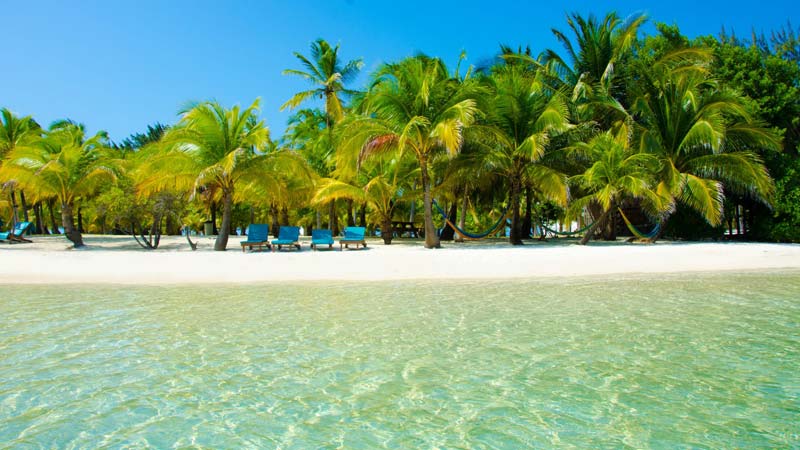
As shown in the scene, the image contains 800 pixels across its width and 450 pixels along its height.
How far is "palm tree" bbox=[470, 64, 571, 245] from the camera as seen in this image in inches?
618

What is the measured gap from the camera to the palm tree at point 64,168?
54.8 ft

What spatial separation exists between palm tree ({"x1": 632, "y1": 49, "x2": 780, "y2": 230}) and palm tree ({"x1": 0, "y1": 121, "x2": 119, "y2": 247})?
1831 cm

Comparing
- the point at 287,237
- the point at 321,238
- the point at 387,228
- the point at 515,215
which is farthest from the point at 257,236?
the point at 515,215

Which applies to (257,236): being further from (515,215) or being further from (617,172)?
(617,172)

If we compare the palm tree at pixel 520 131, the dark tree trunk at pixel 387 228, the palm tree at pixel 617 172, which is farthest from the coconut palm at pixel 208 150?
the palm tree at pixel 617 172

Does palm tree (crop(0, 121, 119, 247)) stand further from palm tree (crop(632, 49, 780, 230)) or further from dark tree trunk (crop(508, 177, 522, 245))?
palm tree (crop(632, 49, 780, 230))

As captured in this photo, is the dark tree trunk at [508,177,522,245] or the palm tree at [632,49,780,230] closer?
the palm tree at [632,49,780,230]

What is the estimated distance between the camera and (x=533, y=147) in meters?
14.9

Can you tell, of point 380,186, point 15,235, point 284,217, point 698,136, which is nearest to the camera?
point 698,136

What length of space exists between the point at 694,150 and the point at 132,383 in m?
18.6

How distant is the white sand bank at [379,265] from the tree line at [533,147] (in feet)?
8.93

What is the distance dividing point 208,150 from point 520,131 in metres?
9.84

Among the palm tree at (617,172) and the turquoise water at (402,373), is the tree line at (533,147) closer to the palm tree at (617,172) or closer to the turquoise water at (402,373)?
the palm tree at (617,172)

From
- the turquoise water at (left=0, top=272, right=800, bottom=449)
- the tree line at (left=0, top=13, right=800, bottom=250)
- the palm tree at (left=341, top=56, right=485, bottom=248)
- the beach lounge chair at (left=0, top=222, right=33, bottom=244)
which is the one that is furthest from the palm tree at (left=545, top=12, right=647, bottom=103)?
the beach lounge chair at (left=0, top=222, right=33, bottom=244)
